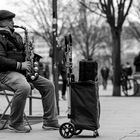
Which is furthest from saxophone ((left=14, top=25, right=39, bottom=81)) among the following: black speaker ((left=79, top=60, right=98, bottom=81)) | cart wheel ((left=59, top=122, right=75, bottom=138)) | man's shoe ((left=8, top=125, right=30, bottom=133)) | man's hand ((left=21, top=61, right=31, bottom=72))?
cart wheel ((left=59, top=122, right=75, bottom=138))

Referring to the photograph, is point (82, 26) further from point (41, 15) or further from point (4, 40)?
point (4, 40)

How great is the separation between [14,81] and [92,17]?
4169 cm

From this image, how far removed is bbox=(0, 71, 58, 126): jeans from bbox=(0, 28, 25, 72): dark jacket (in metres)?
0.14

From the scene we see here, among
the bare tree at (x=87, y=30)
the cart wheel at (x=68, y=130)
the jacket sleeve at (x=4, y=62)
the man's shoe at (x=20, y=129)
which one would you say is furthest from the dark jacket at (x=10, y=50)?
the bare tree at (x=87, y=30)

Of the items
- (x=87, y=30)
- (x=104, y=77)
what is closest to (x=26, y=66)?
(x=104, y=77)

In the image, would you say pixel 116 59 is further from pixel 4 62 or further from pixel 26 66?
pixel 4 62

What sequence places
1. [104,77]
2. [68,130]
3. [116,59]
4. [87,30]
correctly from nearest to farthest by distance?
[68,130]
[116,59]
[104,77]
[87,30]

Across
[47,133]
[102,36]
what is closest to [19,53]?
[47,133]

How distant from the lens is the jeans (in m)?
7.66

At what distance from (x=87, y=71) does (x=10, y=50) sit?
4.04 ft

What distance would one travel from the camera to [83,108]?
737 cm

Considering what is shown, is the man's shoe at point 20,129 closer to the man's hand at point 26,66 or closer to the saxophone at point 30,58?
the saxophone at point 30,58

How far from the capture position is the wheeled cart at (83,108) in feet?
23.9

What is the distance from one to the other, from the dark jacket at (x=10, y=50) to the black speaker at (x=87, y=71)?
98 centimetres
